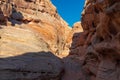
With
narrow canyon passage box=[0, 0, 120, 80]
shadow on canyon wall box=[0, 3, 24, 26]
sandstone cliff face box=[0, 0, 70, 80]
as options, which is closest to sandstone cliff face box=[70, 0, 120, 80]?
narrow canyon passage box=[0, 0, 120, 80]

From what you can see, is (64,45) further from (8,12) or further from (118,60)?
(118,60)

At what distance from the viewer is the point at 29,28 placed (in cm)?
3909

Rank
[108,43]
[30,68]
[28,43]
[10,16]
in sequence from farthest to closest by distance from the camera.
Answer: [10,16]
[28,43]
[30,68]
[108,43]

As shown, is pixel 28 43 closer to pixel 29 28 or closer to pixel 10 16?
pixel 10 16

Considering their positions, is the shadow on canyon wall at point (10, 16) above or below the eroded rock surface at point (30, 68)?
above

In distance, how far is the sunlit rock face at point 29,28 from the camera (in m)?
26.2

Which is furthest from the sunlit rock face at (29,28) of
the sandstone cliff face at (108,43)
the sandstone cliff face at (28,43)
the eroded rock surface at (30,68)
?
the sandstone cliff face at (108,43)

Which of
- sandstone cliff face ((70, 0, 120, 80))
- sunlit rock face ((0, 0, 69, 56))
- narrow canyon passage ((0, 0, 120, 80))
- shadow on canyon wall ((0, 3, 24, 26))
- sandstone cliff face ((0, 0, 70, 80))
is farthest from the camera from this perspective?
shadow on canyon wall ((0, 3, 24, 26))

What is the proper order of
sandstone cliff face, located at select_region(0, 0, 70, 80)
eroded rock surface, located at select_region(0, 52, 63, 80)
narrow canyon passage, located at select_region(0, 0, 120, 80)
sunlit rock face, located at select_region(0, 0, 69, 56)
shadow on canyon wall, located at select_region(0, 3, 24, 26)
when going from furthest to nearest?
shadow on canyon wall, located at select_region(0, 3, 24, 26) < sunlit rock face, located at select_region(0, 0, 69, 56) < sandstone cliff face, located at select_region(0, 0, 70, 80) < eroded rock surface, located at select_region(0, 52, 63, 80) < narrow canyon passage, located at select_region(0, 0, 120, 80)

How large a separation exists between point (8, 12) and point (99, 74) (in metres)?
20.6

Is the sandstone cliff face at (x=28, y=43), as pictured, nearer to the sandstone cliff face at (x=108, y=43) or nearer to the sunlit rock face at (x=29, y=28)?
the sunlit rock face at (x=29, y=28)

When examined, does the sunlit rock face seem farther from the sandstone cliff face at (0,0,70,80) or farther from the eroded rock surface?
the eroded rock surface

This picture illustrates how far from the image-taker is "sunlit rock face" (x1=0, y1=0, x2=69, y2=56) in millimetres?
26156

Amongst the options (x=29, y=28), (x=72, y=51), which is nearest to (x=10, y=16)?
(x=29, y=28)
